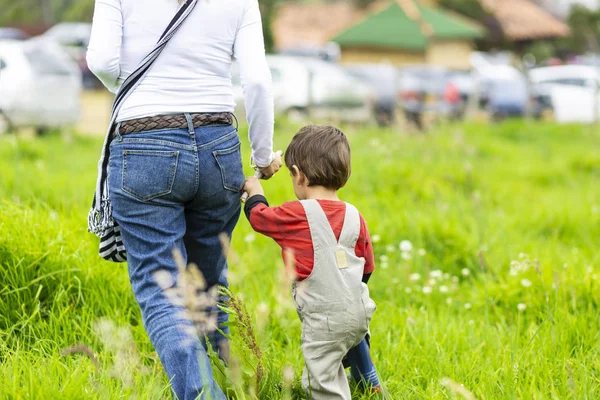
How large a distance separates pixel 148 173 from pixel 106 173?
251 millimetres

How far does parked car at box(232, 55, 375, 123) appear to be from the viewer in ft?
51.3

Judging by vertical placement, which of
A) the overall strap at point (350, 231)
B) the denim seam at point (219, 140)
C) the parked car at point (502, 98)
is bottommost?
the parked car at point (502, 98)

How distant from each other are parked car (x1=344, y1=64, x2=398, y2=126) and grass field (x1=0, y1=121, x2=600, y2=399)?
962cm

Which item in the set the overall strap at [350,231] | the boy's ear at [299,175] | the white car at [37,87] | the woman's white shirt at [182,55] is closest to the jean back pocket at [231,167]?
the woman's white shirt at [182,55]

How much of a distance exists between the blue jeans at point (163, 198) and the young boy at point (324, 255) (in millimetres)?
246

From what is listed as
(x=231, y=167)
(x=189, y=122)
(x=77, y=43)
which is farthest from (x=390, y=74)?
(x=77, y=43)

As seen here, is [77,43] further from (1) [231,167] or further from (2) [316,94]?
(1) [231,167]

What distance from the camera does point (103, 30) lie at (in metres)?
2.84

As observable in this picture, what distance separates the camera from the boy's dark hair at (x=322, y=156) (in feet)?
9.58

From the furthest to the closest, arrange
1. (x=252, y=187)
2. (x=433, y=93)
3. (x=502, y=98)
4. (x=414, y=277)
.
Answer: (x=502, y=98) < (x=433, y=93) < (x=414, y=277) < (x=252, y=187)

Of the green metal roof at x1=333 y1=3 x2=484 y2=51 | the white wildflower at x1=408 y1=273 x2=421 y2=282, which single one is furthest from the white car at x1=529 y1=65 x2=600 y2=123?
the white wildflower at x1=408 y1=273 x2=421 y2=282

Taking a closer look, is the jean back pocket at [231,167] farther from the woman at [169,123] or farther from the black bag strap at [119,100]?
A: the black bag strap at [119,100]

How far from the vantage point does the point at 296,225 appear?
112 inches

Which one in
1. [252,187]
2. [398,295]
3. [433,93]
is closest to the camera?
[252,187]
